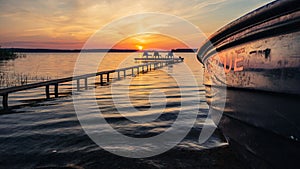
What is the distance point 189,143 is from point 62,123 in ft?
12.5

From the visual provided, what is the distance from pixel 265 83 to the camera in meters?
2.21

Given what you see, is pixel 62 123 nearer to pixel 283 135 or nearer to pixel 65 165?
pixel 65 165

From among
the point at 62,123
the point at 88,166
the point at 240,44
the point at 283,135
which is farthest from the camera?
the point at 62,123

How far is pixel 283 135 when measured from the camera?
1.97m

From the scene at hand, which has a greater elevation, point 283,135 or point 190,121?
point 283,135

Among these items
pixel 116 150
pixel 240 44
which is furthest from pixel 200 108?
pixel 240 44

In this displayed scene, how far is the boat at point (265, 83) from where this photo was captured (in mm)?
1845

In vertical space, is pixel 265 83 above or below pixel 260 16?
below

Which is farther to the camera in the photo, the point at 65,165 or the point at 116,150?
the point at 116,150

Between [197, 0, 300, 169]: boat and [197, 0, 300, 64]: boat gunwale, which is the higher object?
[197, 0, 300, 64]: boat gunwale

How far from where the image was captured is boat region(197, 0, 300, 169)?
6.05 ft

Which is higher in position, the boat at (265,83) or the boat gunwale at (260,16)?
the boat gunwale at (260,16)

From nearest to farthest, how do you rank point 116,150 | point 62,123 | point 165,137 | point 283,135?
point 283,135
point 116,150
point 165,137
point 62,123

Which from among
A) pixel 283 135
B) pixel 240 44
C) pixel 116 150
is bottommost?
pixel 116 150
